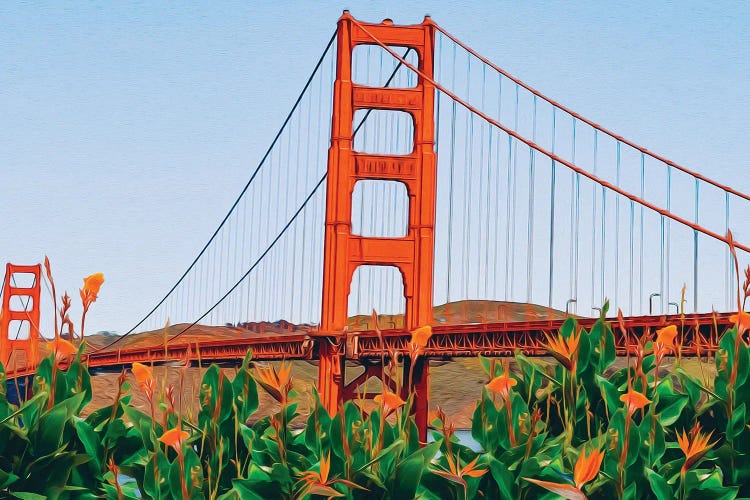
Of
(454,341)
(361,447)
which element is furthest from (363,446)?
(454,341)

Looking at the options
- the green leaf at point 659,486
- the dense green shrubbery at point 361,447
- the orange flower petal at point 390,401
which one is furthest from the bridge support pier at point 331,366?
the orange flower petal at point 390,401

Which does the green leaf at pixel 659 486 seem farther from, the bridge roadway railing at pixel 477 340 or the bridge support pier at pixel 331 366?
the bridge support pier at pixel 331 366

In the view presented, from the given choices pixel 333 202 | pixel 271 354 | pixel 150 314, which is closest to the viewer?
pixel 333 202

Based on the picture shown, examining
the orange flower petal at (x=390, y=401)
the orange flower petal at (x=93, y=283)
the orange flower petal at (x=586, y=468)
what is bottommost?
the orange flower petal at (x=586, y=468)

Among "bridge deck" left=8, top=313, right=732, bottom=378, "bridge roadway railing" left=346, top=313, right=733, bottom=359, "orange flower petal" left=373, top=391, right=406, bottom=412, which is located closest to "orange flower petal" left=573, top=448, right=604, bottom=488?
"orange flower petal" left=373, top=391, right=406, bottom=412

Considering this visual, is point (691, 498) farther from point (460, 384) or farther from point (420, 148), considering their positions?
point (460, 384)

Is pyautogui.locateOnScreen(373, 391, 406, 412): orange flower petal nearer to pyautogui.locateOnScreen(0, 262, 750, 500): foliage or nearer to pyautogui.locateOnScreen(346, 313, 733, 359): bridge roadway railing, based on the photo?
pyautogui.locateOnScreen(0, 262, 750, 500): foliage

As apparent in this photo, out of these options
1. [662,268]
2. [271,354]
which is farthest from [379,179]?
[662,268]
